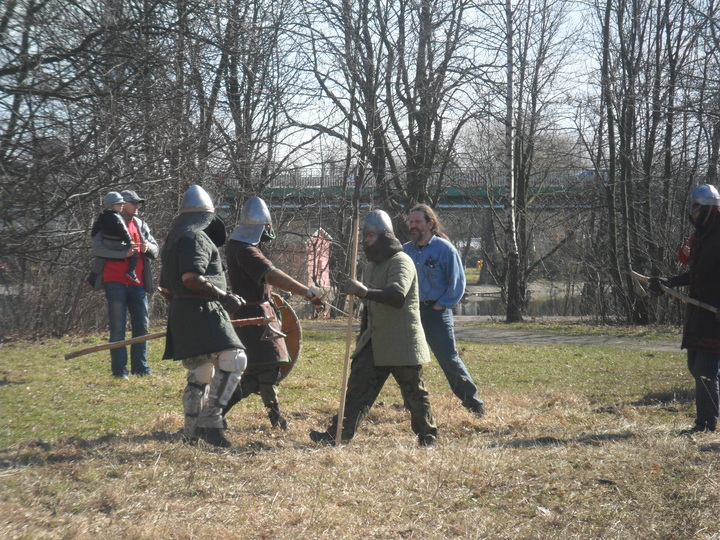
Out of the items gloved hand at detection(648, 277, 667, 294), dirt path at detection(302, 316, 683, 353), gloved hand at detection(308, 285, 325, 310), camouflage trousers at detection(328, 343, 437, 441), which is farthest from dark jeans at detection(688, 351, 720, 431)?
dirt path at detection(302, 316, 683, 353)

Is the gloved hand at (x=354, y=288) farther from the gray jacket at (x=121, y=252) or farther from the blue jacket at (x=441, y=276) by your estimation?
the gray jacket at (x=121, y=252)

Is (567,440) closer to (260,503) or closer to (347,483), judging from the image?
(347,483)

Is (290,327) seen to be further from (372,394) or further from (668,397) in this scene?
(668,397)

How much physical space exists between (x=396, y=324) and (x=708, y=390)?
2.74 metres

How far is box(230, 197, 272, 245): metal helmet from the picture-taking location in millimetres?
6145

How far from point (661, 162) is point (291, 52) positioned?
34.4 ft

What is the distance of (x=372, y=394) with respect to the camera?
6.07 m

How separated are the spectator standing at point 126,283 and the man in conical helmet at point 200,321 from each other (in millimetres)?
2691

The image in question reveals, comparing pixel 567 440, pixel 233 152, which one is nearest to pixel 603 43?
pixel 233 152

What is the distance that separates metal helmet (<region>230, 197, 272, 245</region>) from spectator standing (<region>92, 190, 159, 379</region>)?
2556 millimetres

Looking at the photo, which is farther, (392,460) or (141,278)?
(141,278)

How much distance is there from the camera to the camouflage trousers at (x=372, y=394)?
592 cm

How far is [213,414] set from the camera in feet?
18.7

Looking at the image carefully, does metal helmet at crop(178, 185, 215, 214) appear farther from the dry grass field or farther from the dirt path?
the dirt path
